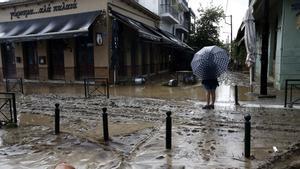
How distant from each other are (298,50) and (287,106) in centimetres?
448

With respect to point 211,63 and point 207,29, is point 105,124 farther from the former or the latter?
point 207,29

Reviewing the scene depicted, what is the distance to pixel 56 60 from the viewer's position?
20.7m

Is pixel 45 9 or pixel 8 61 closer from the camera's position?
pixel 45 9

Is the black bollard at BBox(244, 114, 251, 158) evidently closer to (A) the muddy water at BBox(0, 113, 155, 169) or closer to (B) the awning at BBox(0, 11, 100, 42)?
(A) the muddy water at BBox(0, 113, 155, 169)

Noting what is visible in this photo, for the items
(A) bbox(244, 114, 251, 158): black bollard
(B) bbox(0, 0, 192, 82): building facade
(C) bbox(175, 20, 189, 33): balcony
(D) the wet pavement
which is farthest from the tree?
(A) bbox(244, 114, 251, 158): black bollard

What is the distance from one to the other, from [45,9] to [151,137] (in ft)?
54.9

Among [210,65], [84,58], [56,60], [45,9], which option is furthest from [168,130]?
[45,9]

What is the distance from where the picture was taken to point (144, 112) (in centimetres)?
948

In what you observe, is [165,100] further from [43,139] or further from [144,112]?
[43,139]

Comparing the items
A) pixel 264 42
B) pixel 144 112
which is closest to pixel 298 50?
pixel 264 42

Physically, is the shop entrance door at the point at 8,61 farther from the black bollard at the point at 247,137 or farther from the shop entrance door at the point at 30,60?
the black bollard at the point at 247,137

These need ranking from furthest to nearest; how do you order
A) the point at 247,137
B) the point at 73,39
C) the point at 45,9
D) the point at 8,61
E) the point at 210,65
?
the point at 8,61 → the point at 45,9 → the point at 73,39 → the point at 210,65 → the point at 247,137

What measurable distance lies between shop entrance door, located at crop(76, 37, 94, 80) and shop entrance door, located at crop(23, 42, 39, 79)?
12.3 ft

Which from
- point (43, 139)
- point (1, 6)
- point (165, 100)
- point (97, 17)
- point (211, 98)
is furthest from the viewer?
point (1, 6)
